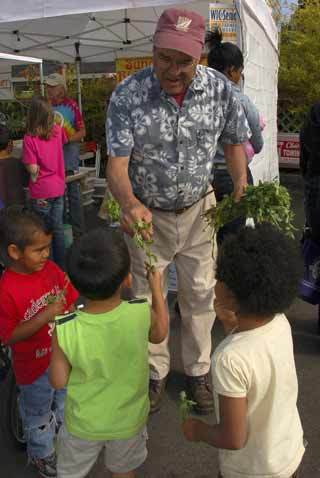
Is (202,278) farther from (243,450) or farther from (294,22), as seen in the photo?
(294,22)

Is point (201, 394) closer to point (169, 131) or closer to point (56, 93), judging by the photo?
point (169, 131)

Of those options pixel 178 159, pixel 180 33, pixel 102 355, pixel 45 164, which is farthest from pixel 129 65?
pixel 102 355

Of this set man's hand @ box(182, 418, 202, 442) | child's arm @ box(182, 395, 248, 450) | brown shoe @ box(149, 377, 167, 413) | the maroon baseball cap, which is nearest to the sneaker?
brown shoe @ box(149, 377, 167, 413)

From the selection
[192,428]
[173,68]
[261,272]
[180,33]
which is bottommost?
[192,428]

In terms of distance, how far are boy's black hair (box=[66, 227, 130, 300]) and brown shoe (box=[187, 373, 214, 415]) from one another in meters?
1.51

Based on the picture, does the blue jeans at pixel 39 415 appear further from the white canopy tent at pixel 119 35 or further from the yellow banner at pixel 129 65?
the yellow banner at pixel 129 65

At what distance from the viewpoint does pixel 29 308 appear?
216cm

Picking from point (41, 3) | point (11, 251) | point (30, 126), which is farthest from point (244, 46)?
point (11, 251)

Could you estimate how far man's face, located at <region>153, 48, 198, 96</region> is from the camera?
2309mm

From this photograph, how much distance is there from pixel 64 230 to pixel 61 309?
3.61 metres

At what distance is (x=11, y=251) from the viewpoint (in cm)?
219

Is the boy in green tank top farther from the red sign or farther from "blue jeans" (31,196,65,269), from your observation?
the red sign

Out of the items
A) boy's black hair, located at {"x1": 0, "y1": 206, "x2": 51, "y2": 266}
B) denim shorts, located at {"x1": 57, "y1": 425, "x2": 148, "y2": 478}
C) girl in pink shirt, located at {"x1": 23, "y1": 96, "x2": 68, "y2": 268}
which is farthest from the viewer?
girl in pink shirt, located at {"x1": 23, "y1": 96, "x2": 68, "y2": 268}

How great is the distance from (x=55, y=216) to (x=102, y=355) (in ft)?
12.4
